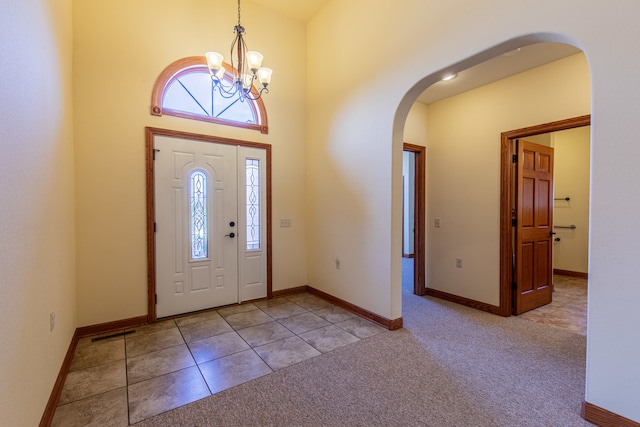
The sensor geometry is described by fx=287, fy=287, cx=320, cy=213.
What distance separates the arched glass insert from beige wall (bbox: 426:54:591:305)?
3.23 metres

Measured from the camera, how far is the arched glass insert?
3.51 meters

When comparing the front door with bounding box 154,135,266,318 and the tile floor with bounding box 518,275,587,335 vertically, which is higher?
the front door with bounding box 154,135,266,318

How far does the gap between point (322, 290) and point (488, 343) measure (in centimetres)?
209

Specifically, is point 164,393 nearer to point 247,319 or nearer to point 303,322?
point 247,319

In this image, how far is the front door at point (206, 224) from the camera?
3346mm

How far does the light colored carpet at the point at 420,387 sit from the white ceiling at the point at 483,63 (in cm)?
297

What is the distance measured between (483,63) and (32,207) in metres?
4.21

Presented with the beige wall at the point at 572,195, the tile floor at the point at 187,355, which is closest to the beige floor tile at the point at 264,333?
the tile floor at the point at 187,355

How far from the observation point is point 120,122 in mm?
3074

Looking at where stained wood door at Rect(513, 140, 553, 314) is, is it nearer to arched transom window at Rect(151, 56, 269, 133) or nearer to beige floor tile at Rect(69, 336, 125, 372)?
arched transom window at Rect(151, 56, 269, 133)

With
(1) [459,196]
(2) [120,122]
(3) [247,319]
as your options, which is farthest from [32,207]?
(1) [459,196]

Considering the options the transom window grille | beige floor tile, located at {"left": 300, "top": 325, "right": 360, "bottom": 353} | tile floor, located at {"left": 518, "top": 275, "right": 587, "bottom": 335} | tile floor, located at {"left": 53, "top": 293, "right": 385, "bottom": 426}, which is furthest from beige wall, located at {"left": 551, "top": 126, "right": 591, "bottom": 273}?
the transom window grille

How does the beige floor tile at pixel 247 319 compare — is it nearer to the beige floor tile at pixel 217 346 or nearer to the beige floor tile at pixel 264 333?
the beige floor tile at pixel 264 333

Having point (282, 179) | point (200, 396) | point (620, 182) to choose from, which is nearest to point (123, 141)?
point (282, 179)
